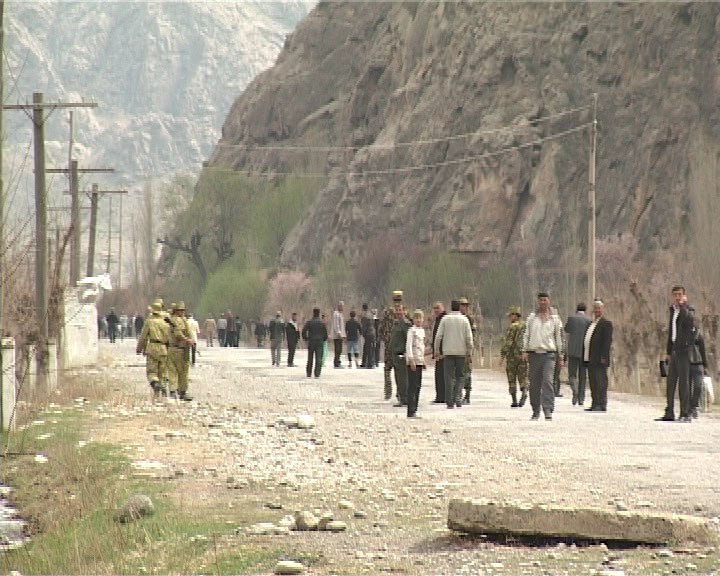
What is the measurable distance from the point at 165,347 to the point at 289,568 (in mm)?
20326

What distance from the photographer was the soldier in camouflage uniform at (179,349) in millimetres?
32031

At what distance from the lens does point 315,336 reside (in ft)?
147

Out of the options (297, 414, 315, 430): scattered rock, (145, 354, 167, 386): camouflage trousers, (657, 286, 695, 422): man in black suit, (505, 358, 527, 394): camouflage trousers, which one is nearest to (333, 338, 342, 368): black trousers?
(145, 354, 167, 386): camouflage trousers

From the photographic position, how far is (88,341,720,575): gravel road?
12.3 m

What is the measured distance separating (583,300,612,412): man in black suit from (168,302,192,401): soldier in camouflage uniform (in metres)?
6.93

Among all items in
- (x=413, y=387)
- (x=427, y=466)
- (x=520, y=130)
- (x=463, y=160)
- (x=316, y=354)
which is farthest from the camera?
(x=463, y=160)

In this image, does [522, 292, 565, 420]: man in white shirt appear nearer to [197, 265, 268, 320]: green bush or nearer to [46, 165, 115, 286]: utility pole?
[46, 165, 115, 286]: utility pole

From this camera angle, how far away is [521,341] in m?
30.9

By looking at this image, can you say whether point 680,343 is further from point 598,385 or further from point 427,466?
point 427,466

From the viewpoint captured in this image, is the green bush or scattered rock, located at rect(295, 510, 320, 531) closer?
scattered rock, located at rect(295, 510, 320, 531)

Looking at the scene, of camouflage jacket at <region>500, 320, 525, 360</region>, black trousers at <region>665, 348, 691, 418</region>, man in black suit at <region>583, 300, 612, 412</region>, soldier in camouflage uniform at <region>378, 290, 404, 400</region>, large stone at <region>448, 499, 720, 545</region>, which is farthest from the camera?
soldier in camouflage uniform at <region>378, 290, 404, 400</region>

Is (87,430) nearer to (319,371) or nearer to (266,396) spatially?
(266,396)

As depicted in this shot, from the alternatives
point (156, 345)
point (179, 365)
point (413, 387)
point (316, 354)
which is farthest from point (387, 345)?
point (316, 354)

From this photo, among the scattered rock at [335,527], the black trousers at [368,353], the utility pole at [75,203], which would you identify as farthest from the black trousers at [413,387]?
the black trousers at [368,353]
